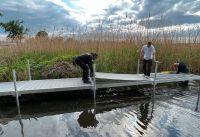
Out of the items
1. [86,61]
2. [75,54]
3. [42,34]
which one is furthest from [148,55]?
[42,34]

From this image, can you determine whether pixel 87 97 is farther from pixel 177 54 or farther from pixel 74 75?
pixel 177 54

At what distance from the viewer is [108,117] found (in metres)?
7.36

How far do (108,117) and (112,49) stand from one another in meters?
4.95

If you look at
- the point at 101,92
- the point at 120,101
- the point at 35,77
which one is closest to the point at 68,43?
the point at 35,77

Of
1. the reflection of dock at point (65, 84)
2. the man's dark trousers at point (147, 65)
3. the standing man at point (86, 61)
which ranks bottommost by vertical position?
the reflection of dock at point (65, 84)

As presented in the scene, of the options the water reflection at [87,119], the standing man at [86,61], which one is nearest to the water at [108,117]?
the water reflection at [87,119]

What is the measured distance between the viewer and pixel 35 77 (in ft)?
33.7

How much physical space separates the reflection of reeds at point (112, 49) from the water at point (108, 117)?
258 cm

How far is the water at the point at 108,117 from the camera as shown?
6211mm

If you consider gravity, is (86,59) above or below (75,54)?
above

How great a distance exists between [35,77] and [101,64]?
2721 millimetres

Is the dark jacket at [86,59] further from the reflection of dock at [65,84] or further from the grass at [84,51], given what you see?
the grass at [84,51]

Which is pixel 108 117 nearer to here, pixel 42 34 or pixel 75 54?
pixel 75 54

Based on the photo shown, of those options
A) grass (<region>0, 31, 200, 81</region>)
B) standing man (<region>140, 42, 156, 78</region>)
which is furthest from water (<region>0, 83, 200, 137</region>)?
grass (<region>0, 31, 200, 81</region>)
